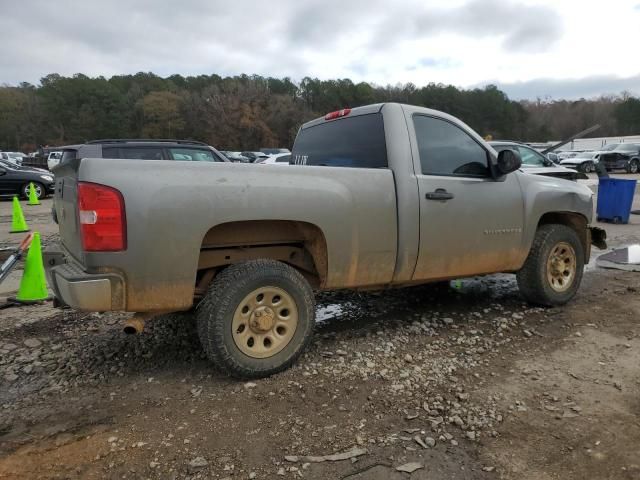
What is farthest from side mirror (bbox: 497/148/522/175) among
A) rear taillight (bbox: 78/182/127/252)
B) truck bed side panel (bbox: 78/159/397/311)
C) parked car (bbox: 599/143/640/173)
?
parked car (bbox: 599/143/640/173)

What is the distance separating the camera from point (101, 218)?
2854mm

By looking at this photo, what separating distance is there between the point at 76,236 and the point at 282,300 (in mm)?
1414

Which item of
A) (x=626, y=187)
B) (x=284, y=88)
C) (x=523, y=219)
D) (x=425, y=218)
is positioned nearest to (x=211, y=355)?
(x=425, y=218)

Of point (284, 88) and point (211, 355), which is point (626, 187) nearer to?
point (211, 355)

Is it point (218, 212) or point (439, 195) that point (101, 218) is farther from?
point (439, 195)

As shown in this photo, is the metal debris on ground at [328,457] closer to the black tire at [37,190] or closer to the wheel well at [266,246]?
the wheel well at [266,246]

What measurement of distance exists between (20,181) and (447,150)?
58.0ft

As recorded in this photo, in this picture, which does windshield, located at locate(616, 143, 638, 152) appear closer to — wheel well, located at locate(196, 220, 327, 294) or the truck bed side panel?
the truck bed side panel

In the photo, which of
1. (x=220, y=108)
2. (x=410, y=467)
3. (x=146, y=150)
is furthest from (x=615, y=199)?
(x=220, y=108)

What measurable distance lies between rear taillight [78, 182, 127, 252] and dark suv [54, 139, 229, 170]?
532cm

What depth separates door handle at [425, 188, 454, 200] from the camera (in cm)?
391

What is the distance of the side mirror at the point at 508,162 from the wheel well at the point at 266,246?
73.1 inches

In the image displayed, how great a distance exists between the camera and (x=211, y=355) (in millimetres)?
3225

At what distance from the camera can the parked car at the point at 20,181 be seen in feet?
56.6
